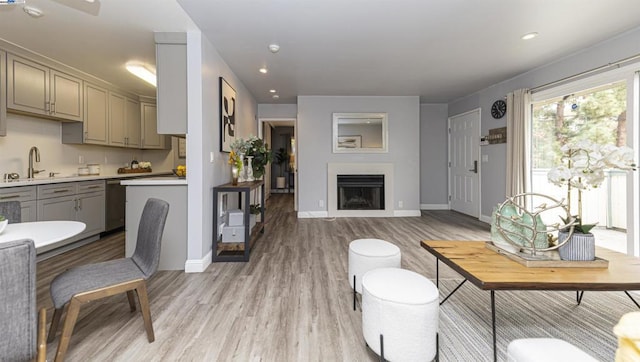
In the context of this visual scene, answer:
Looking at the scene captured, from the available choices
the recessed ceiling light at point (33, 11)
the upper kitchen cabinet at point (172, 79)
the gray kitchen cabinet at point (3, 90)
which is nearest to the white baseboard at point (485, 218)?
the upper kitchen cabinet at point (172, 79)

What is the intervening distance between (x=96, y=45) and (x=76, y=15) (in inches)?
26.9

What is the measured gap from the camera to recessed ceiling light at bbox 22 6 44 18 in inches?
96.9

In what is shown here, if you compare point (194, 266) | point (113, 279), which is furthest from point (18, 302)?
point (194, 266)

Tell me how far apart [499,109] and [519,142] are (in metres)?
0.93

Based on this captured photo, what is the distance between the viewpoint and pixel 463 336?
175 centimetres

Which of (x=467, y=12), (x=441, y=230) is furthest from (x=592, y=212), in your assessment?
(x=467, y=12)

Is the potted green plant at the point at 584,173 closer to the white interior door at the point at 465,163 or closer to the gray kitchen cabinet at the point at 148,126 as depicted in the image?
the white interior door at the point at 465,163

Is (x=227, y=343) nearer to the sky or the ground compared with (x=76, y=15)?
nearer to the ground

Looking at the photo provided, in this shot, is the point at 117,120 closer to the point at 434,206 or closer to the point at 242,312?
the point at 242,312

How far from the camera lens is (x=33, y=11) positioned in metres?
2.50

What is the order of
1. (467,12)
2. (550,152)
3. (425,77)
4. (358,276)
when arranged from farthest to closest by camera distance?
(425,77), (550,152), (467,12), (358,276)

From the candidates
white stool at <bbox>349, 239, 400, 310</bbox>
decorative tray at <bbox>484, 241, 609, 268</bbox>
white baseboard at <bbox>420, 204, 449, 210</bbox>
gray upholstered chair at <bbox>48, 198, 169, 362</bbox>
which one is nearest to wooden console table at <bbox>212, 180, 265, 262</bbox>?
gray upholstered chair at <bbox>48, 198, 169, 362</bbox>

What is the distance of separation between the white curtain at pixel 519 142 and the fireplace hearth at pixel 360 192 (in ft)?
7.36

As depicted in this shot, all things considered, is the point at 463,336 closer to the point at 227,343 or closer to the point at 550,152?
the point at 227,343
